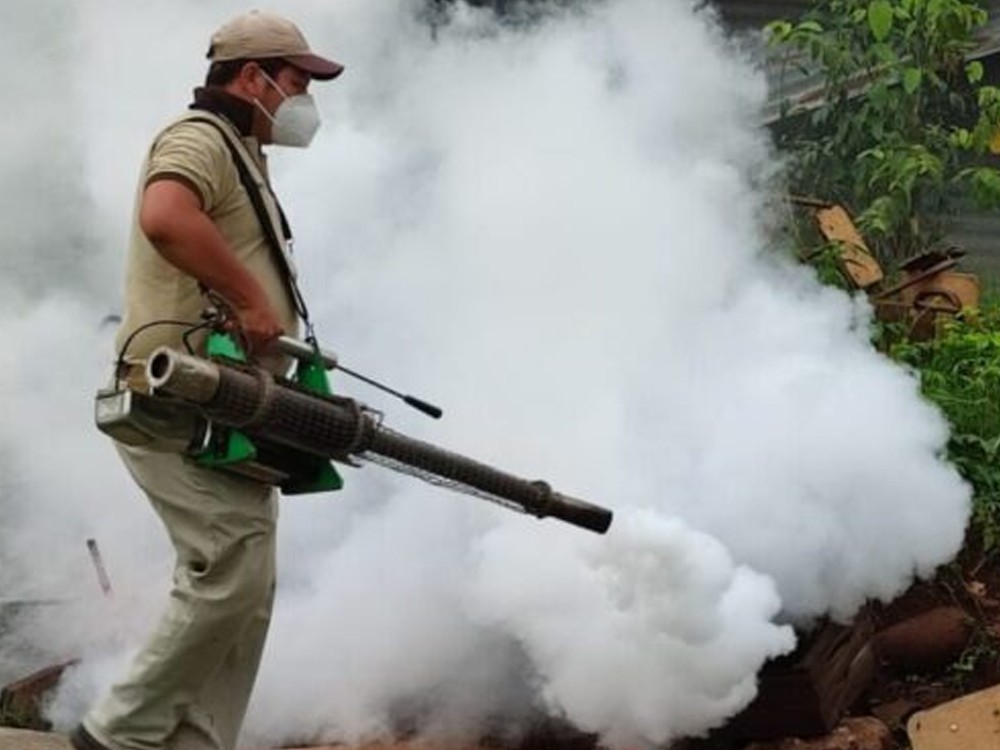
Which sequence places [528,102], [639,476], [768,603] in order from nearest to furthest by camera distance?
[768,603] < [639,476] < [528,102]

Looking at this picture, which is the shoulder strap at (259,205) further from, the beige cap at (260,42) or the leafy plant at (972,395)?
the leafy plant at (972,395)

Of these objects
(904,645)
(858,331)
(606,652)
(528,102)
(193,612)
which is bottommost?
(193,612)

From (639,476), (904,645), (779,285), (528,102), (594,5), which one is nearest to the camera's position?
(639,476)

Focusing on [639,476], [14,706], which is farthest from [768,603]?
[14,706]

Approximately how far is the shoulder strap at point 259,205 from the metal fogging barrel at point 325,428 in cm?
34

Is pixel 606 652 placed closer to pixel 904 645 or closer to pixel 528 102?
pixel 904 645

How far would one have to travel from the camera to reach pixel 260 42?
141 inches

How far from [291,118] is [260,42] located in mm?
180

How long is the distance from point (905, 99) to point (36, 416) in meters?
4.19

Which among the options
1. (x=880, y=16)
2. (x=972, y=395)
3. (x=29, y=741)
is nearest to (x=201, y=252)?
(x=29, y=741)

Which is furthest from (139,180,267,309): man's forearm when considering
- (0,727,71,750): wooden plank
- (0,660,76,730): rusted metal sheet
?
(0,660,76,730): rusted metal sheet

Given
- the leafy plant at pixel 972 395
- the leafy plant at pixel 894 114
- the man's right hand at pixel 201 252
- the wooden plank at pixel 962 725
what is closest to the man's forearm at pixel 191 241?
the man's right hand at pixel 201 252

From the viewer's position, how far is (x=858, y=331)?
554 centimetres

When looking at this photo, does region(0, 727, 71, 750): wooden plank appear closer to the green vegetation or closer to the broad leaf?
the green vegetation
